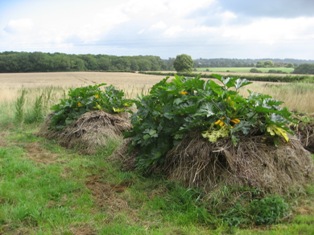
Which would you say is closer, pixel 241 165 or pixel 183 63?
pixel 241 165

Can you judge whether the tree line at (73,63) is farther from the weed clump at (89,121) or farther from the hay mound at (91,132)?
the hay mound at (91,132)

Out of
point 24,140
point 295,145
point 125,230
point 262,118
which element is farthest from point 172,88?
point 24,140

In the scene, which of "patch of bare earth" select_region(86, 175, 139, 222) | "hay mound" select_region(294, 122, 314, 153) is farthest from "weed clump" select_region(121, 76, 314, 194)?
"hay mound" select_region(294, 122, 314, 153)

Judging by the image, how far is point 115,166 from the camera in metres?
5.50

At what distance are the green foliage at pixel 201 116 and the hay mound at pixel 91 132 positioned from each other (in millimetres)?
1640

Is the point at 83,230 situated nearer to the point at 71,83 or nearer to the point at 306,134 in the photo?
the point at 306,134

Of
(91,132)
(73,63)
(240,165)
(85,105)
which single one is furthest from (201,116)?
(73,63)

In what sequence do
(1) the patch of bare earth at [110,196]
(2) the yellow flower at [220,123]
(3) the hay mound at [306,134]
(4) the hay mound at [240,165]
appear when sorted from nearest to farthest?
1. (1) the patch of bare earth at [110,196]
2. (4) the hay mound at [240,165]
3. (2) the yellow flower at [220,123]
4. (3) the hay mound at [306,134]

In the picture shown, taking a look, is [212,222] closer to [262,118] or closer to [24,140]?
[262,118]

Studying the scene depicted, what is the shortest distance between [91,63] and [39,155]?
54101 mm

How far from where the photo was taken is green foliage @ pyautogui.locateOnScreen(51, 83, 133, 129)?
7550 millimetres

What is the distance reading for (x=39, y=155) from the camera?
6352 millimetres

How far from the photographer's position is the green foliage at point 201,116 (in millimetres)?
4312

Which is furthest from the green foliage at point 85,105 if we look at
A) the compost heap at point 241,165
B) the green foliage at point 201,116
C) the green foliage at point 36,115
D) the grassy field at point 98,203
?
the compost heap at point 241,165
